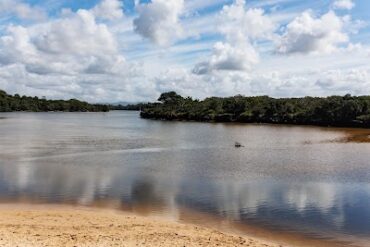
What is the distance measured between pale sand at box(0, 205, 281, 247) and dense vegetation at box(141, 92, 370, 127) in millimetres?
85385

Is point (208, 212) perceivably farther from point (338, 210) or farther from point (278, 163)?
point (278, 163)

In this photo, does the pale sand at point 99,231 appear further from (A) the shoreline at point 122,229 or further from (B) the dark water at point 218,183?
(B) the dark water at point 218,183

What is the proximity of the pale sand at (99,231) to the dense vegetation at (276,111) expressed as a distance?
85.4 meters

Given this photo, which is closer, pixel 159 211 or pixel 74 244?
pixel 74 244

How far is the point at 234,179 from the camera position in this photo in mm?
28875

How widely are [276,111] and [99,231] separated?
106 m

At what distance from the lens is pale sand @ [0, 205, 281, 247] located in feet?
44.3

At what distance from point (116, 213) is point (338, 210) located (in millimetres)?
10327

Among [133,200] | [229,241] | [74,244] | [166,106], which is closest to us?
[74,244]

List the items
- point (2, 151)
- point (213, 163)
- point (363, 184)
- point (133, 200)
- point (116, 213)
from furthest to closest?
point (2, 151), point (213, 163), point (363, 184), point (133, 200), point (116, 213)

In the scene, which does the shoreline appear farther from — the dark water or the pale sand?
the dark water

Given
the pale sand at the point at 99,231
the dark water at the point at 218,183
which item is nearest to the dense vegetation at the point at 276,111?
the dark water at the point at 218,183

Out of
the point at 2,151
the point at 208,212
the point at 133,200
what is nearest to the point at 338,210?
the point at 208,212

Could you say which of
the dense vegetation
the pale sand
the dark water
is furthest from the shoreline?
the dense vegetation
